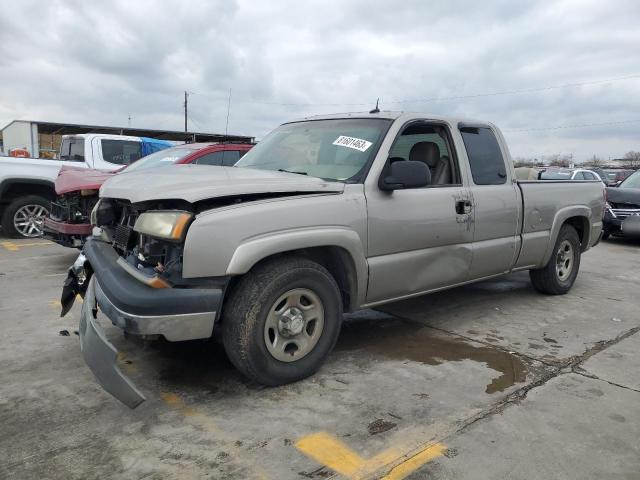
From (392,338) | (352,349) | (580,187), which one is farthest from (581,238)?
(352,349)

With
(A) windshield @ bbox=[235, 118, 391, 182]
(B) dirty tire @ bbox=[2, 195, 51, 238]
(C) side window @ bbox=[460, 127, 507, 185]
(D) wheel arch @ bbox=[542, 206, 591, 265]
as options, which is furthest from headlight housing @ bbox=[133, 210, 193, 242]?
(B) dirty tire @ bbox=[2, 195, 51, 238]

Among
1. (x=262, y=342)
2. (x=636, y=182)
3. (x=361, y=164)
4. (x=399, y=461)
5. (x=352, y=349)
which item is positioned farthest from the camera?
(x=636, y=182)

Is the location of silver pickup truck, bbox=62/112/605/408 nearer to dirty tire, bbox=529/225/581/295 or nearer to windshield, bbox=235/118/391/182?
windshield, bbox=235/118/391/182

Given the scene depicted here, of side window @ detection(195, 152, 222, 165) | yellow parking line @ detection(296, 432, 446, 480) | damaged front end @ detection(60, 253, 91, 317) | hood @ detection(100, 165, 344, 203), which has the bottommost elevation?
yellow parking line @ detection(296, 432, 446, 480)

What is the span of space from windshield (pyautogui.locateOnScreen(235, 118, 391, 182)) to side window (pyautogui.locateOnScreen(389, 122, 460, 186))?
1.62 feet

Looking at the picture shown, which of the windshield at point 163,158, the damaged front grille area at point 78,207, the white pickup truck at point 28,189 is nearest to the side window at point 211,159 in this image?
the windshield at point 163,158

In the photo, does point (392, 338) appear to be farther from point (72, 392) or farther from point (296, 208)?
point (72, 392)

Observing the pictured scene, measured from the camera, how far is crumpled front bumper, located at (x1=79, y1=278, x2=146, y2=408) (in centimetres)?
271

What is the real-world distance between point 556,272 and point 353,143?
322 cm

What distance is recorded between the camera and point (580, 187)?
5887 millimetres

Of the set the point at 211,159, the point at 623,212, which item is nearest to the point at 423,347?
the point at 211,159

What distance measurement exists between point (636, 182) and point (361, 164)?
33.4ft

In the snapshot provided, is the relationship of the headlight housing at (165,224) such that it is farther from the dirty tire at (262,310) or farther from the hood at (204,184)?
the dirty tire at (262,310)

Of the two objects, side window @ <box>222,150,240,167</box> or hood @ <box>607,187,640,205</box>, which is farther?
hood @ <box>607,187,640,205</box>
